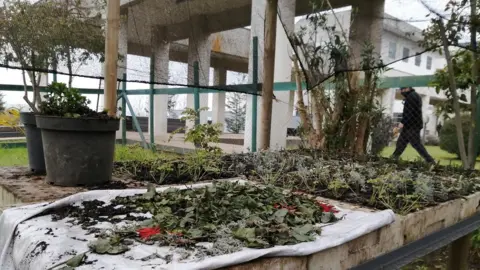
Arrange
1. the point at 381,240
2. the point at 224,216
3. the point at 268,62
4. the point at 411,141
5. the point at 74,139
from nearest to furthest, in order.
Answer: the point at 224,216 < the point at 381,240 < the point at 74,139 < the point at 268,62 < the point at 411,141

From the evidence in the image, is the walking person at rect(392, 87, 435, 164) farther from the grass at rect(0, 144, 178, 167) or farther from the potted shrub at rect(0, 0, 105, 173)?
the potted shrub at rect(0, 0, 105, 173)

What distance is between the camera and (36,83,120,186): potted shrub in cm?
206

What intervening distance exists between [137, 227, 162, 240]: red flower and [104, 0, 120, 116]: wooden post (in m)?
1.30

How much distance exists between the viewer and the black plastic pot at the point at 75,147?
2049 millimetres

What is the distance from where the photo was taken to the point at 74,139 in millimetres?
2070

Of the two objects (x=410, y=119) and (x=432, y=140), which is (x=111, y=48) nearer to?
(x=410, y=119)

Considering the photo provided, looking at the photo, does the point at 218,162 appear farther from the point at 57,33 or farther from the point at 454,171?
the point at 57,33

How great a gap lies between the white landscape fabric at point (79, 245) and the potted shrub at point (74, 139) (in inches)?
16.8

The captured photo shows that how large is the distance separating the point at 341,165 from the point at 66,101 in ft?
7.06

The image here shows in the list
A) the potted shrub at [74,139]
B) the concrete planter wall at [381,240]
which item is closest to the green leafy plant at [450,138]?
the concrete planter wall at [381,240]

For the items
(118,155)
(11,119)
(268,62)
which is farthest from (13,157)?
(268,62)

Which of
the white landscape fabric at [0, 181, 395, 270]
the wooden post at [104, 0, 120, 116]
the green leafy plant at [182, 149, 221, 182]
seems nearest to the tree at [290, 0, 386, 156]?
the green leafy plant at [182, 149, 221, 182]

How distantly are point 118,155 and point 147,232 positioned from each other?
2930 mm

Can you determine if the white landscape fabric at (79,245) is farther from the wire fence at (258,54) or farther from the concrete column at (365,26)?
the concrete column at (365,26)
